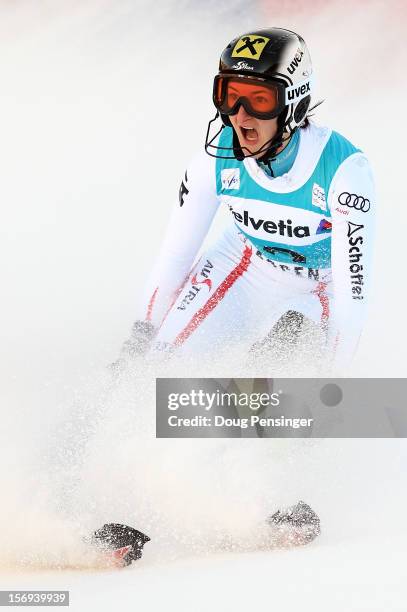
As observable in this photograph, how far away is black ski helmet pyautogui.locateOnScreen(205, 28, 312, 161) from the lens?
555 cm

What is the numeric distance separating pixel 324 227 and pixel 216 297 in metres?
0.74

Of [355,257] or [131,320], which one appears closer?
[355,257]

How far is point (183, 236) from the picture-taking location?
6.06 m

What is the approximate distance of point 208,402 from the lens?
225 inches

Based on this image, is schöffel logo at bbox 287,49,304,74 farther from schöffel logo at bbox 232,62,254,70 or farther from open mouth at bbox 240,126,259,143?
open mouth at bbox 240,126,259,143

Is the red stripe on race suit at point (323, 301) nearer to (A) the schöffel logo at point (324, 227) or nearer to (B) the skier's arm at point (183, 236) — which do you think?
(A) the schöffel logo at point (324, 227)

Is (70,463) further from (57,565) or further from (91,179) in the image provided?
(91,179)

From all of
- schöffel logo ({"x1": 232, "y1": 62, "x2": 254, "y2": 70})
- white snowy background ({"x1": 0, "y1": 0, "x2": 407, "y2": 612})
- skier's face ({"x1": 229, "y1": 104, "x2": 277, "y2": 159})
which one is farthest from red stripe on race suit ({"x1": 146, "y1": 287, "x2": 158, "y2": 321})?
schöffel logo ({"x1": 232, "y1": 62, "x2": 254, "y2": 70})

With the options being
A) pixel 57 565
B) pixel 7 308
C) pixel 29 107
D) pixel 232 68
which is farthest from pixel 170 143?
pixel 57 565

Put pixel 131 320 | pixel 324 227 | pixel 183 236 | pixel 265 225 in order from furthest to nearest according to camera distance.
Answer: pixel 131 320
pixel 183 236
pixel 265 225
pixel 324 227

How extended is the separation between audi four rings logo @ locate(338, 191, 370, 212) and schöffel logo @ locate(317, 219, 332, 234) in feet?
0.81

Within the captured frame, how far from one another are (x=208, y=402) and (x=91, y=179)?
16.4 feet

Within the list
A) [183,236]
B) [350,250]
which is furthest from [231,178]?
[350,250]

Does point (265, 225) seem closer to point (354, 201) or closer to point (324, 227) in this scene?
point (324, 227)
